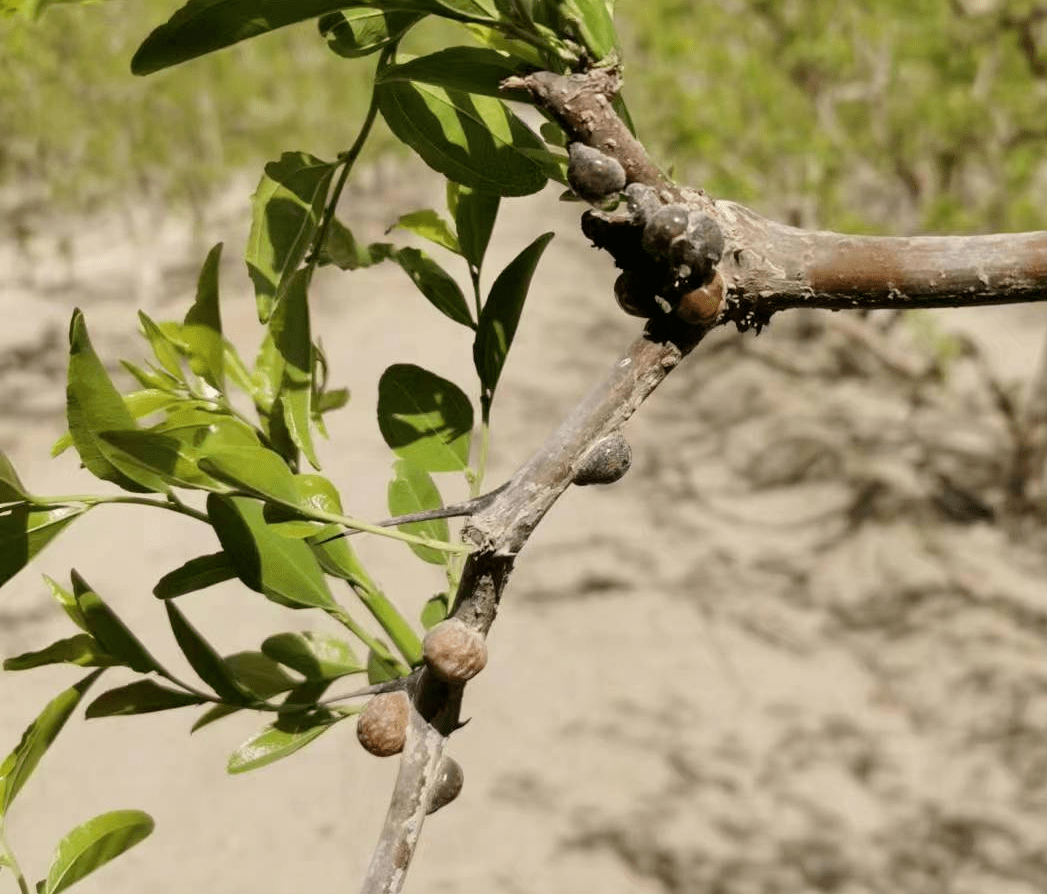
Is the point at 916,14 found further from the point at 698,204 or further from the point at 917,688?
the point at 698,204

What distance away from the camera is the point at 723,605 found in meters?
3.61

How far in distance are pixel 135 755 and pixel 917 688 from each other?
2000 millimetres

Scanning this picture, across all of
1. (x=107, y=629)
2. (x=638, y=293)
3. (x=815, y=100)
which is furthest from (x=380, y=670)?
(x=815, y=100)

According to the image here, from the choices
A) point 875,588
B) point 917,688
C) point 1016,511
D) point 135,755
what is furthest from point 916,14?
point 135,755

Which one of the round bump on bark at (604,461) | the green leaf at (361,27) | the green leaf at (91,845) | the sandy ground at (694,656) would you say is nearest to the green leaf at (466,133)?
the green leaf at (361,27)

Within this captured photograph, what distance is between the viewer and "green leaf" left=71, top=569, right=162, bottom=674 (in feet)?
1.71

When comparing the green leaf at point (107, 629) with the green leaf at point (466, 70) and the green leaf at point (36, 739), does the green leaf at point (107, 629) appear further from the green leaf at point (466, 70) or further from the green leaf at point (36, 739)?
the green leaf at point (466, 70)

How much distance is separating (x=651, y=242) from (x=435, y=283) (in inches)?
7.6

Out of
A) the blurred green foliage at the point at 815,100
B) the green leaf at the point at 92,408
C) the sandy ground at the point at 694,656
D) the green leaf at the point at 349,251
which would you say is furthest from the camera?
the blurred green foliage at the point at 815,100

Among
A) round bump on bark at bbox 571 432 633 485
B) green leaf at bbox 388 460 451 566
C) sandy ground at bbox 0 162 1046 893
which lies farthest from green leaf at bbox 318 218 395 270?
sandy ground at bbox 0 162 1046 893

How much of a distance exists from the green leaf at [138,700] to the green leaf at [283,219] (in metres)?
0.19

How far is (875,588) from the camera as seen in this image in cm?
361

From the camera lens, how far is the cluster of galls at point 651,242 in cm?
47

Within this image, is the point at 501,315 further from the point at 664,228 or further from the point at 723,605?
the point at 723,605
